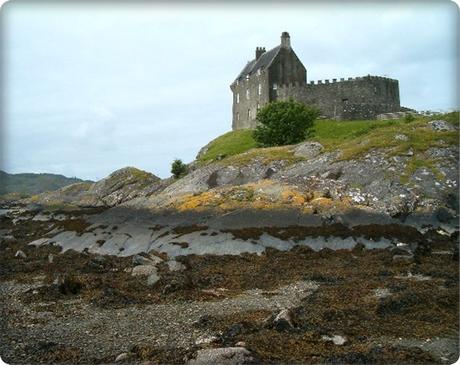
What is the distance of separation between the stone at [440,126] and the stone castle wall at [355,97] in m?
19.2

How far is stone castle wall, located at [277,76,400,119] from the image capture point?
2202 inches

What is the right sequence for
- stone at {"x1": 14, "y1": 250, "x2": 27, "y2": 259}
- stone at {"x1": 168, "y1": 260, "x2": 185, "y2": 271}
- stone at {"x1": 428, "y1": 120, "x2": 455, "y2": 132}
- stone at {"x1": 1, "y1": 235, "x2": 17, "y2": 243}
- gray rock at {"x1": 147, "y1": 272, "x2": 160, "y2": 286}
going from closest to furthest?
1. gray rock at {"x1": 147, "y1": 272, "x2": 160, "y2": 286}
2. stone at {"x1": 168, "y1": 260, "x2": 185, "y2": 271}
3. stone at {"x1": 14, "y1": 250, "x2": 27, "y2": 259}
4. stone at {"x1": 1, "y1": 235, "x2": 17, "y2": 243}
5. stone at {"x1": 428, "y1": 120, "x2": 455, "y2": 132}

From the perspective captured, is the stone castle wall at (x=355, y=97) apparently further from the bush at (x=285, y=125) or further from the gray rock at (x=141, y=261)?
the gray rock at (x=141, y=261)

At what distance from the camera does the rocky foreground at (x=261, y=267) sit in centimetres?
1263

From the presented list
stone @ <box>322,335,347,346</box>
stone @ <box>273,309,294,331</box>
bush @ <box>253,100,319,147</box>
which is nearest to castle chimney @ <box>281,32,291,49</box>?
bush @ <box>253,100,319,147</box>

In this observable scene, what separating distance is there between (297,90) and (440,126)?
2465 centimetres

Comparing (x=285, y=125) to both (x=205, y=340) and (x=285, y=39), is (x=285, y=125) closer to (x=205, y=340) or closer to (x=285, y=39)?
(x=285, y=39)

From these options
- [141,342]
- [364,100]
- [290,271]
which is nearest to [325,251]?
[290,271]

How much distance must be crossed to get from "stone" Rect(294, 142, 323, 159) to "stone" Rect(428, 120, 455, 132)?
8.12 m

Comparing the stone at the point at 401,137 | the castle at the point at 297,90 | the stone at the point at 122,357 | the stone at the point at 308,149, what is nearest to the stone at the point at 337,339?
the stone at the point at 122,357

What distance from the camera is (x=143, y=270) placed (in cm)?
2177

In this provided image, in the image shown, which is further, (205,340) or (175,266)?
(175,266)

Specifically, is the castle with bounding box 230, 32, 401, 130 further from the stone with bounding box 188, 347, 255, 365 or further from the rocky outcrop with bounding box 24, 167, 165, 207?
the stone with bounding box 188, 347, 255, 365

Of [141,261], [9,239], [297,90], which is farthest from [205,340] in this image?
[297,90]
